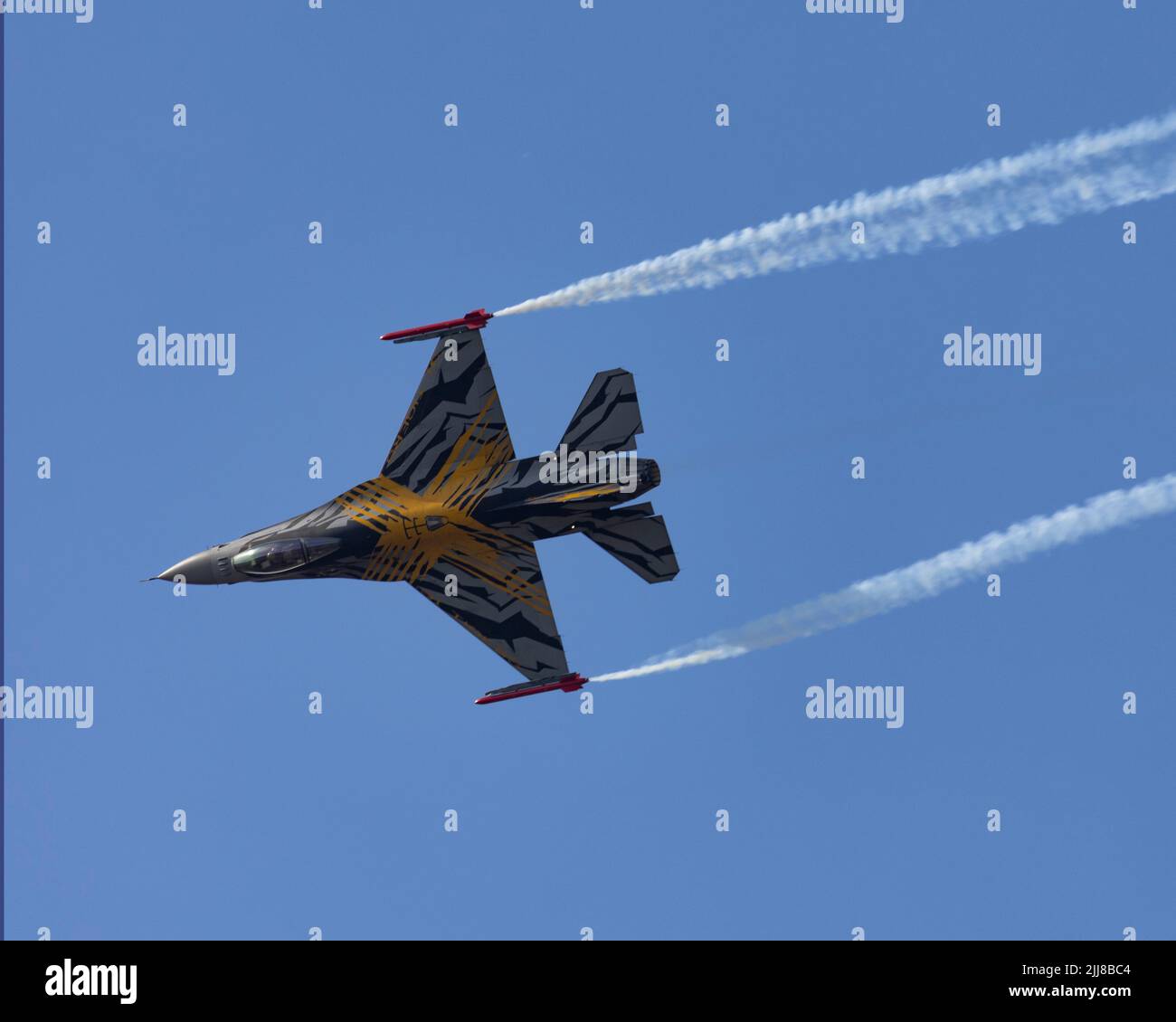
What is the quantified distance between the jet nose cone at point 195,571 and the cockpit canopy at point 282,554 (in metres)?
0.85

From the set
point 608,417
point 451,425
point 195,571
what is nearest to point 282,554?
point 195,571

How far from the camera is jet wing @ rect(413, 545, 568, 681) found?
44.7 metres

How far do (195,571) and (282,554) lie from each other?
8.59 feet

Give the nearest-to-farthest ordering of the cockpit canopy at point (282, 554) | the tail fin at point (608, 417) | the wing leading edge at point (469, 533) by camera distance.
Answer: the tail fin at point (608, 417) → the cockpit canopy at point (282, 554) → the wing leading edge at point (469, 533)

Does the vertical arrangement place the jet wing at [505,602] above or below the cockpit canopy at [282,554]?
below

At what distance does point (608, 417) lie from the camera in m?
42.9

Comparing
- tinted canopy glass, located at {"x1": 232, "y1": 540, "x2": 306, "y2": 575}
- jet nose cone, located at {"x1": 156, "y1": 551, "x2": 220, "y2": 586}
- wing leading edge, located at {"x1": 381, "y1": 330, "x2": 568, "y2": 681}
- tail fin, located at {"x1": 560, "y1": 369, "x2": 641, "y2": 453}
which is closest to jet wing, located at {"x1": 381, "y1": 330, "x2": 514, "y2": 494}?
wing leading edge, located at {"x1": 381, "y1": 330, "x2": 568, "y2": 681}

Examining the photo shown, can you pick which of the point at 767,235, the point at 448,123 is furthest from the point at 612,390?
the point at 448,123

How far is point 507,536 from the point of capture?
44219mm

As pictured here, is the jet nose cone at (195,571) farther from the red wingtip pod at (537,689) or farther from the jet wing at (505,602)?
the red wingtip pod at (537,689)

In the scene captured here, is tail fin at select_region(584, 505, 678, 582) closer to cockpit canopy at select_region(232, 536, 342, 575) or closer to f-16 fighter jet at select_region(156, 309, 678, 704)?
f-16 fighter jet at select_region(156, 309, 678, 704)

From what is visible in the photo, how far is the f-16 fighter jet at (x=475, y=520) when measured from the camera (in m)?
42.9

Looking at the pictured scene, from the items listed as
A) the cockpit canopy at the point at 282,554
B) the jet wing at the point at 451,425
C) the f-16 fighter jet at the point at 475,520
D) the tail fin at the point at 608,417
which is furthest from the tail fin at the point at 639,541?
the cockpit canopy at the point at 282,554

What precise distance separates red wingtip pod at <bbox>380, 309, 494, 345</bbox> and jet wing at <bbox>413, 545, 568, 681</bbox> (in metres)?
5.62
